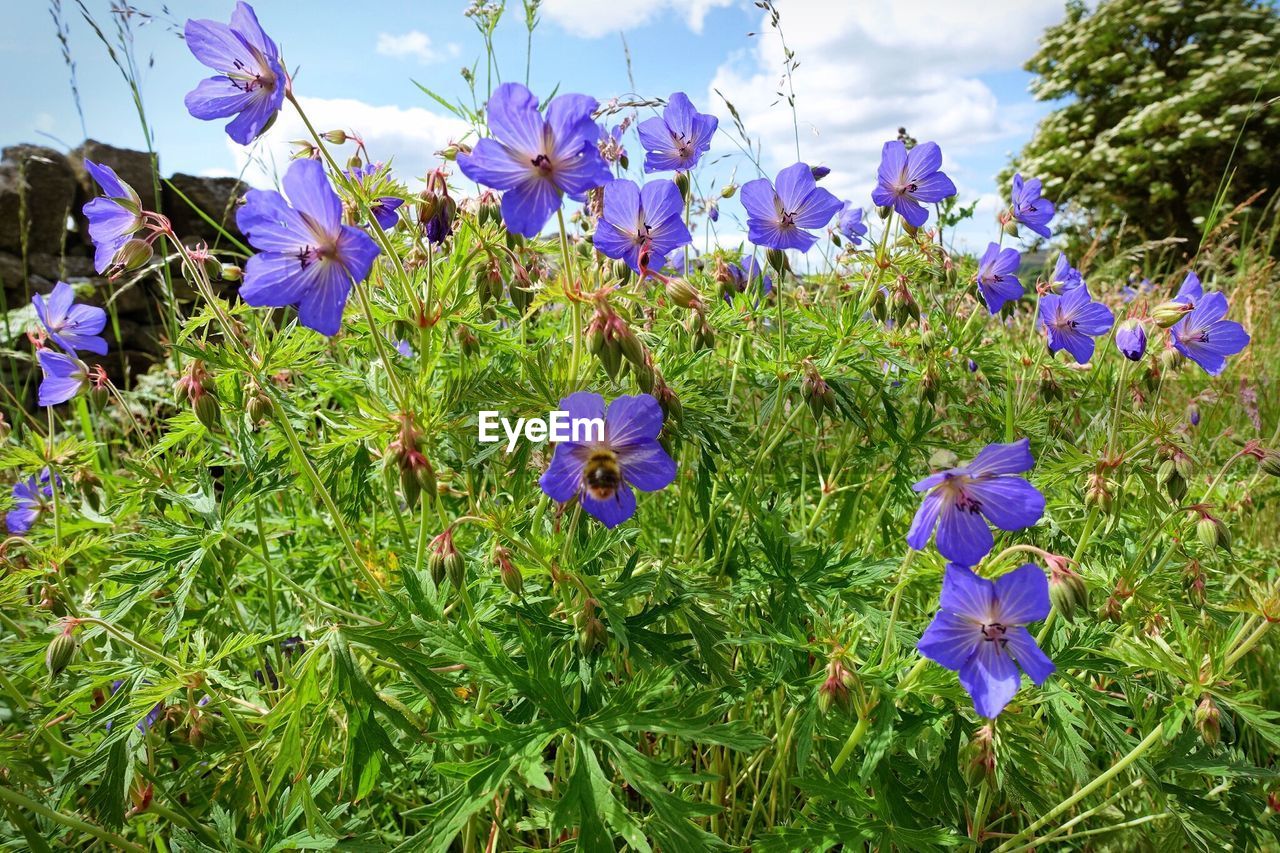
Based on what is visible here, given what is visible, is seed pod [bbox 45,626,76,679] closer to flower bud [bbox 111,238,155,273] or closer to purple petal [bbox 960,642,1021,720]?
flower bud [bbox 111,238,155,273]

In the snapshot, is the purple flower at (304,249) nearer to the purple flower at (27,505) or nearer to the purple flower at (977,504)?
the purple flower at (977,504)

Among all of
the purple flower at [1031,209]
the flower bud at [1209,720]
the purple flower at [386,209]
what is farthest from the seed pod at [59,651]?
the purple flower at [1031,209]

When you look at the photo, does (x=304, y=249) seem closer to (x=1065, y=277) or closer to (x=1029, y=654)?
(x=1029, y=654)

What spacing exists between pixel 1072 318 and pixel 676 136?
1039 millimetres

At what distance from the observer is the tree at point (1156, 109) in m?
13.5

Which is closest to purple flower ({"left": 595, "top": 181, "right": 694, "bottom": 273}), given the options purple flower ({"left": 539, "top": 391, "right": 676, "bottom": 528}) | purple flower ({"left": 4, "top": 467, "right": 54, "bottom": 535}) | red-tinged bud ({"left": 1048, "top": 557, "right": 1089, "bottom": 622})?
purple flower ({"left": 539, "top": 391, "right": 676, "bottom": 528})

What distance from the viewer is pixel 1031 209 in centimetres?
218

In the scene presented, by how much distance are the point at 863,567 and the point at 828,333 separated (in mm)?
540

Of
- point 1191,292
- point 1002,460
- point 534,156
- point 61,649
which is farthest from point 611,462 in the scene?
point 1191,292

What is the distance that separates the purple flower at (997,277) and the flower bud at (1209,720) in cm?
96

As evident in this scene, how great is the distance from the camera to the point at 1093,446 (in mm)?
1568

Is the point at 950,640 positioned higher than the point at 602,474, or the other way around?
the point at 602,474

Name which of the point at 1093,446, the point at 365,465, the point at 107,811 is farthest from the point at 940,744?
the point at 107,811

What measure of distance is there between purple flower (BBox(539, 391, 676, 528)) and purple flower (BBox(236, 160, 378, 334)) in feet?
1.29
